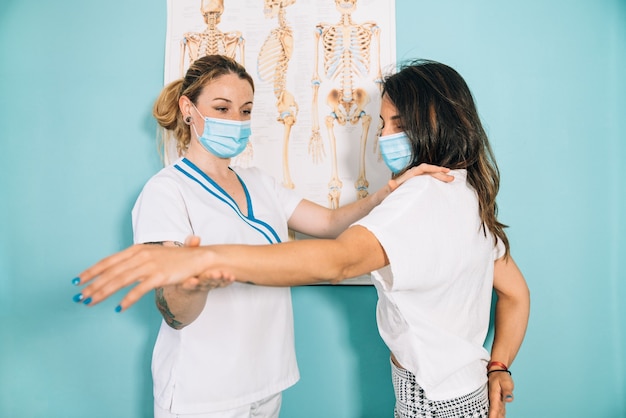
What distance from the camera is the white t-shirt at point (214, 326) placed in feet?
3.71

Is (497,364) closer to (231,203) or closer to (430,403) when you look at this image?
(430,403)

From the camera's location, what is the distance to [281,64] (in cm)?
159

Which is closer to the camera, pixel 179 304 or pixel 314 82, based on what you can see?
pixel 179 304

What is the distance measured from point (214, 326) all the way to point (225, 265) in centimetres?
51

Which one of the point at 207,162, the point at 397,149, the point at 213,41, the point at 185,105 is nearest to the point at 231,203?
the point at 207,162

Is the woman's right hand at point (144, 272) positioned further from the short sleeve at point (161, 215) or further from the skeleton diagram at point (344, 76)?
the skeleton diagram at point (344, 76)

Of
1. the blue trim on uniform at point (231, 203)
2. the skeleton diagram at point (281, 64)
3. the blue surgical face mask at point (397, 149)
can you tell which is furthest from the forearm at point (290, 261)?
the skeleton diagram at point (281, 64)

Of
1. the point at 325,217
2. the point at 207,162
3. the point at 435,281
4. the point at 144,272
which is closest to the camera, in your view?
the point at 144,272

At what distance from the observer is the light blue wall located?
4.92 ft

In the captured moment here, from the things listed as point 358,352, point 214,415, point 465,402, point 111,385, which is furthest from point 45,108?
point 465,402

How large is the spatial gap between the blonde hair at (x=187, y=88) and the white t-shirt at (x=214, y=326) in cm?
18

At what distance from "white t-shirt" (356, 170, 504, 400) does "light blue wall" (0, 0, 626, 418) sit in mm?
517

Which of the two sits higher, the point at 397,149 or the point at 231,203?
the point at 397,149

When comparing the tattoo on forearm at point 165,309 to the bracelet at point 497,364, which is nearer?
the tattoo on forearm at point 165,309
